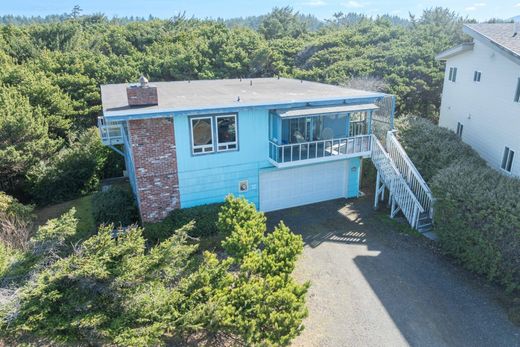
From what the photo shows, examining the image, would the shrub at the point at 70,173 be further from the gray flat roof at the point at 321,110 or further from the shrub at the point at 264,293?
the shrub at the point at 264,293

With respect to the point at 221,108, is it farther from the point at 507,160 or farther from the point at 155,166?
the point at 507,160

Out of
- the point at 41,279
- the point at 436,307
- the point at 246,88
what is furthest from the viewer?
the point at 246,88

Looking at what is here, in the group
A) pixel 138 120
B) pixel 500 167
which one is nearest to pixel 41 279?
pixel 138 120

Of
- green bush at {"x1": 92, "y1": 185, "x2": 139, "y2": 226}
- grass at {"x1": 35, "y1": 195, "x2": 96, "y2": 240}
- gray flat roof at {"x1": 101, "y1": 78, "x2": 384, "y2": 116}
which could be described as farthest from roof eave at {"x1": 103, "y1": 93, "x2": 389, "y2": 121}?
grass at {"x1": 35, "y1": 195, "x2": 96, "y2": 240}

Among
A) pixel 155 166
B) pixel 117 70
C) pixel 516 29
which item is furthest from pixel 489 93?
pixel 117 70

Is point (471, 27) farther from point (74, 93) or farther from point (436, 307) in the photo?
point (74, 93)

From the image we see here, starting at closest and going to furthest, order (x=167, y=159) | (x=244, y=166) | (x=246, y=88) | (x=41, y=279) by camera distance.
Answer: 1. (x=41, y=279)
2. (x=167, y=159)
3. (x=244, y=166)
4. (x=246, y=88)

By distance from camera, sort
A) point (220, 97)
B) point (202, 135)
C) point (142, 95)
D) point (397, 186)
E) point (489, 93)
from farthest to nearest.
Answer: point (489, 93)
point (220, 97)
point (397, 186)
point (202, 135)
point (142, 95)
